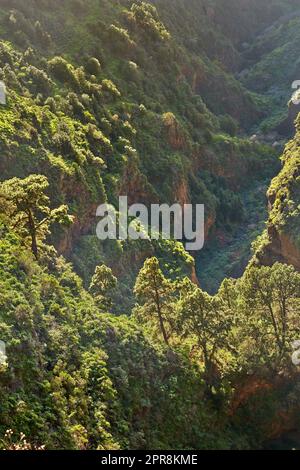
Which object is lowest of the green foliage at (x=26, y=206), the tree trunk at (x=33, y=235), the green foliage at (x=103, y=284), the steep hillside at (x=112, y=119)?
the green foliage at (x=103, y=284)

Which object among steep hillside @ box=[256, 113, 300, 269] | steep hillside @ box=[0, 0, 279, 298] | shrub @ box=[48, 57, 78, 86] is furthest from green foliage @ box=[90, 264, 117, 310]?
shrub @ box=[48, 57, 78, 86]

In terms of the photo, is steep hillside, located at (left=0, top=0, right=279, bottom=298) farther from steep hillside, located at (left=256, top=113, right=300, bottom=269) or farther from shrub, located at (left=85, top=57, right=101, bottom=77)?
steep hillside, located at (left=256, top=113, right=300, bottom=269)

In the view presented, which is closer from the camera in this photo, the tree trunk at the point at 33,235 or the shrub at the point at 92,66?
the tree trunk at the point at 33,235

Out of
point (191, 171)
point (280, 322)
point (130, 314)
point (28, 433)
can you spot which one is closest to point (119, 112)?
point (191, 171)

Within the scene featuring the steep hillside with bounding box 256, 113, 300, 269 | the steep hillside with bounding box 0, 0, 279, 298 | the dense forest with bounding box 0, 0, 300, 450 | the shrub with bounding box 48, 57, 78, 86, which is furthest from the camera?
the shrub with bounding box 48, 57, 78, 86

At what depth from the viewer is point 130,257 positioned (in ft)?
164

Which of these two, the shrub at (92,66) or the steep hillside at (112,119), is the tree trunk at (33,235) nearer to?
the steep hillside at (112,119)

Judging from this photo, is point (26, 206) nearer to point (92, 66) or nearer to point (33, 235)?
point (33, 235)

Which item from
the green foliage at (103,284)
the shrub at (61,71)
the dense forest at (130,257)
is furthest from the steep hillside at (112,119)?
the green foliage at (103,284)

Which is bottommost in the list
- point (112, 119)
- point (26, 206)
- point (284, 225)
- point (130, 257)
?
point (130, 257)

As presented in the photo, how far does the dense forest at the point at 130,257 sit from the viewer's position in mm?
30984

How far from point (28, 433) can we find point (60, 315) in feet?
31.1

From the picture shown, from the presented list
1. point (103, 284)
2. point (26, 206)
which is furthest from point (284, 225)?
point (26, 206)

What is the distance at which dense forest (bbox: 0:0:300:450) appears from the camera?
31.0 metres
